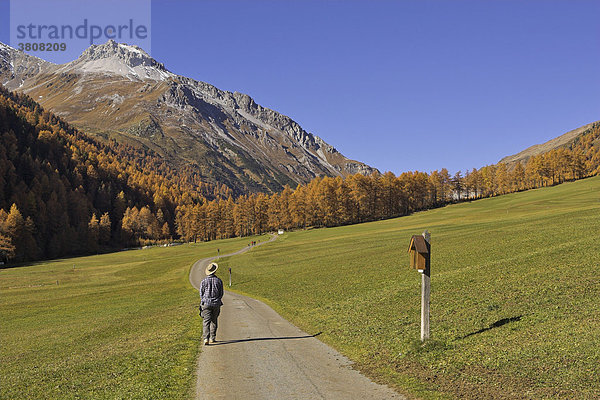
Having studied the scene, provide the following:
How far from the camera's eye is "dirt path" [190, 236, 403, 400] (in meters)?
10.5

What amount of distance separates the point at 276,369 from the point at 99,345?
39.1 feet

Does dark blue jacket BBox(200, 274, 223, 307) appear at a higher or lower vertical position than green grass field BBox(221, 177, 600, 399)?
higher

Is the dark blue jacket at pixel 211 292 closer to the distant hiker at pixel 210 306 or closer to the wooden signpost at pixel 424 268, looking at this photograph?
the distant hiker at pixel 210 306

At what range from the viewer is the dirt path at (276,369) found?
10.5m

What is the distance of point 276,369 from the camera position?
41.6 feet

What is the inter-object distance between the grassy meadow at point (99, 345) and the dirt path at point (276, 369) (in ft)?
2.85

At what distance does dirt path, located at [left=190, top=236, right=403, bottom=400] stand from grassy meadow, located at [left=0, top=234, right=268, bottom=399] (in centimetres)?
87

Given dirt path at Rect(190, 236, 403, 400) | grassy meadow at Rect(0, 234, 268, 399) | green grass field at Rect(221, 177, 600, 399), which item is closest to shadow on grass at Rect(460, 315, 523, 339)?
green grass field at Rect(221, 177, 600, 399)

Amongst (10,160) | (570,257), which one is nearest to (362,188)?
(570,257)

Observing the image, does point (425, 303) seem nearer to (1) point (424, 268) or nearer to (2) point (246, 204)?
(1) point (424, 268)

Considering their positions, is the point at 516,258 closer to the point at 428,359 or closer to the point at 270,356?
the point at 428,359

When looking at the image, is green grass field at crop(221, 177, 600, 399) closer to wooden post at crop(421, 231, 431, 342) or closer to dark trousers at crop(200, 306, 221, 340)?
wooden post at crop(421, 231, 431, 342)

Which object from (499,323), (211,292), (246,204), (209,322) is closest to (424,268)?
(499,323)

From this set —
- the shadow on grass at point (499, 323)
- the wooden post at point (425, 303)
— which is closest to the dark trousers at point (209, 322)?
the wooden post at point (425, 303)
